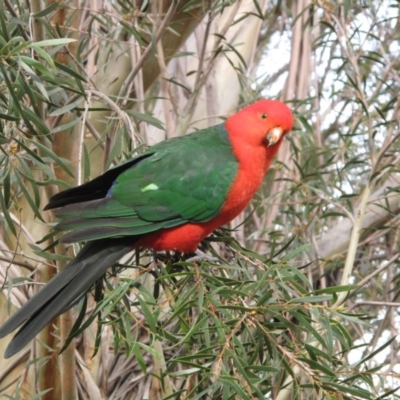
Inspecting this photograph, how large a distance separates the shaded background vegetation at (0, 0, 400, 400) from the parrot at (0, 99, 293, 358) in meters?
0.04

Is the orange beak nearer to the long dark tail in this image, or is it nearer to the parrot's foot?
the parrot's foot

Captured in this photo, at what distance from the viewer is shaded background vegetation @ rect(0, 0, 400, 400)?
1.20 meters

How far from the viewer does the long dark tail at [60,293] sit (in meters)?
1.31

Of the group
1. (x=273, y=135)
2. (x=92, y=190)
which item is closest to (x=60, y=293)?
(x=92, y=190)

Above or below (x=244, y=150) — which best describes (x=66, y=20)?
above

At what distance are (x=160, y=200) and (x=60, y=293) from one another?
32 cm

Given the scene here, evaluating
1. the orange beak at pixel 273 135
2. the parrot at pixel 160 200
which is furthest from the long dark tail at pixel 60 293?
the orange beak at pixel 273 135

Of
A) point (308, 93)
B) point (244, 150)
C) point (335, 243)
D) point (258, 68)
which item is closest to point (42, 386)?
point (244, 150)

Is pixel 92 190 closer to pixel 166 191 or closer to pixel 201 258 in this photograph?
pixel 166 191

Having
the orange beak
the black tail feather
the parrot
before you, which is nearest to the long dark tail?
the parrot

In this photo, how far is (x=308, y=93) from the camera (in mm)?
2639

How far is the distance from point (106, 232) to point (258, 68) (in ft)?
6.66

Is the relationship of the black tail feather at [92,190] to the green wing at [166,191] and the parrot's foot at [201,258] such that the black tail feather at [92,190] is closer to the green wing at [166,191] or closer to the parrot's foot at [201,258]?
the green wing at [166,191]

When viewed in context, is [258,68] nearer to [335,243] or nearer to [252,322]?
[335,243]
